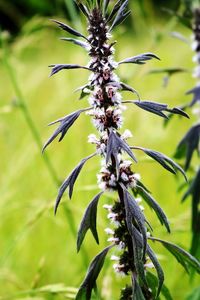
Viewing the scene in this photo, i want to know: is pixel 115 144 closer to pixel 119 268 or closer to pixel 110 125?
pixel 110 125

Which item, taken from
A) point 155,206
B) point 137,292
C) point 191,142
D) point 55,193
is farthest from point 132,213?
point 55,193

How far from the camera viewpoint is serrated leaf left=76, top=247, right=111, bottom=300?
117 centimetres

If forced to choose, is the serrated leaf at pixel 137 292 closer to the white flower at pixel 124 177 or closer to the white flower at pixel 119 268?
the white flower at pixel 119 268

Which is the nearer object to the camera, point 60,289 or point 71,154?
point 60,289

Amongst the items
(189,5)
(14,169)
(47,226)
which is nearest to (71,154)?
Answer: (47,226)

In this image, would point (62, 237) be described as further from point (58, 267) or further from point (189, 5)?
point (189, 5)

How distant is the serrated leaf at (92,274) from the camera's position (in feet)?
3.83

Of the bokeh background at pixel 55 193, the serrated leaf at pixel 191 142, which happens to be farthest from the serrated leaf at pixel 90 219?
the serrated leaf at pixel 191 142

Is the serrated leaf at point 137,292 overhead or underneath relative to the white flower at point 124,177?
underneath

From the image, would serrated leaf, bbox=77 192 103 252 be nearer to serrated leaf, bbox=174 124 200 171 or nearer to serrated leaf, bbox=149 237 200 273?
serrated leaf, bbox=149 237 200 273

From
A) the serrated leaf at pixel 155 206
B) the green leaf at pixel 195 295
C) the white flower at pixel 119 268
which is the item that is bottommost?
the green leaf at pixel 195 295

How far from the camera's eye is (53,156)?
174 inches

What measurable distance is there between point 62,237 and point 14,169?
54cm

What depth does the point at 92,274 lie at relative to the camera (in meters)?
1.17
